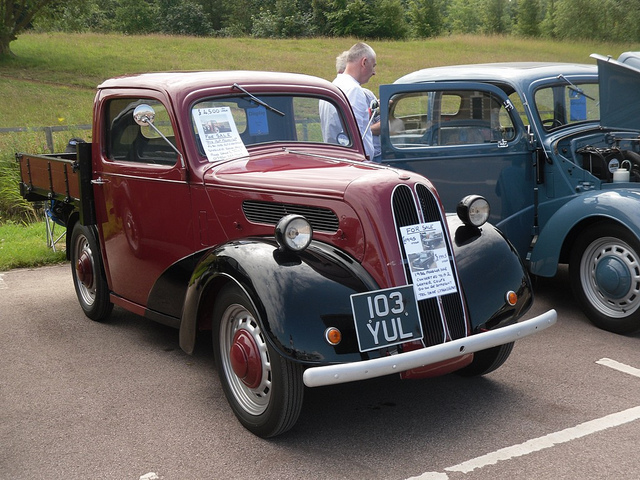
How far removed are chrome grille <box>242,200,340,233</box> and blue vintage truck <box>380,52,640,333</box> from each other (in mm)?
2073

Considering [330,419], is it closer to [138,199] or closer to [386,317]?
[386,317]

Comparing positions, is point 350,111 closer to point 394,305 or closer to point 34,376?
point 394,305

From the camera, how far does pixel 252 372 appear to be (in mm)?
3770

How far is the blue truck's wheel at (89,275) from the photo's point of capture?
567cm

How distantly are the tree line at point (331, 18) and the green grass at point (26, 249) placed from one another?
3166cm

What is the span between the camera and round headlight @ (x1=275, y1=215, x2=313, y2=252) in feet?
11.9

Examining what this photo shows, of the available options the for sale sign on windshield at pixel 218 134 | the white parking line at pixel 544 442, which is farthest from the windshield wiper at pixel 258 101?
the white parking line at pixel 544 442

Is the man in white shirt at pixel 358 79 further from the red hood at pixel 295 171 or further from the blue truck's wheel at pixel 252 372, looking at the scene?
the blue truck's wheel at pixel 252 372

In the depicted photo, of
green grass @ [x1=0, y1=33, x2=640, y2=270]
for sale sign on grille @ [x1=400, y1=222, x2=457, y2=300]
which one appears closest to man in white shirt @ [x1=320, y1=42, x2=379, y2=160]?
for sale sign on grille @ [x1=400, y1=222, x2=457, y2=300]

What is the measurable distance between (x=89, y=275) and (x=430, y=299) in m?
3.19

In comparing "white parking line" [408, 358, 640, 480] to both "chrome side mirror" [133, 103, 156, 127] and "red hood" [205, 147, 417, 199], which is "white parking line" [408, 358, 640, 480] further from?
"chrome side mirror" [133, 103, 156, 127]

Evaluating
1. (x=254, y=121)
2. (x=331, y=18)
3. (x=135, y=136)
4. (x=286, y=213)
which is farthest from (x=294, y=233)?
(x=331, y=18)

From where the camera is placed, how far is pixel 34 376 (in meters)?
4.73

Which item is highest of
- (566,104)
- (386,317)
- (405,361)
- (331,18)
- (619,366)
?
(331,18)
